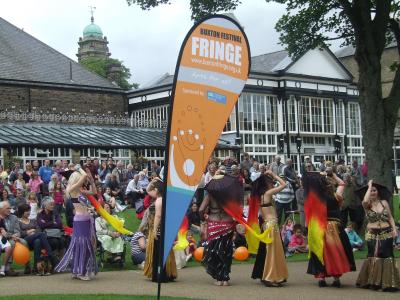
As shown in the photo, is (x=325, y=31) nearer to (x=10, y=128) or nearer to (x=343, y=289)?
(x=343, y=289)

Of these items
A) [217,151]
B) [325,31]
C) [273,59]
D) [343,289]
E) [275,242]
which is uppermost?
[273,59]

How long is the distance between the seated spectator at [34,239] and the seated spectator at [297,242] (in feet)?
18.9

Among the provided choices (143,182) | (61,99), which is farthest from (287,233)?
(61,99)

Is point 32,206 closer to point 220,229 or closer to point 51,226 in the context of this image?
point 51,226

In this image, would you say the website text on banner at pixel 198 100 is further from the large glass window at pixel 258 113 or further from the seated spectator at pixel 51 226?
the large glass window at pixel 258 113

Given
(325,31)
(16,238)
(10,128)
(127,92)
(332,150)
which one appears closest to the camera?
(16,238)

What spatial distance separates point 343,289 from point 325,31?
1034 centimetres

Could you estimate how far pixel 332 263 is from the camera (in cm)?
1014

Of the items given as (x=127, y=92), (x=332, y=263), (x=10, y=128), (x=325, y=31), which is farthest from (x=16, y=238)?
(x=127, y=92)

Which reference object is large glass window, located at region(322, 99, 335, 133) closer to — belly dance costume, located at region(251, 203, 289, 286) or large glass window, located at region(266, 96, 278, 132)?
large glass window, located at region(266, 96, 278, 132)

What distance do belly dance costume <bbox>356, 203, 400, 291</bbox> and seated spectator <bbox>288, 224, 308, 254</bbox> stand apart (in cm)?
444

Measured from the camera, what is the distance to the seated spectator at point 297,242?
577 inches

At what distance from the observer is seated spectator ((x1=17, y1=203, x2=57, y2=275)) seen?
1166 cm

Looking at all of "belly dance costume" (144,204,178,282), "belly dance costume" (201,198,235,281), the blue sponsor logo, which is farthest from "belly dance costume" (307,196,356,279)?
the blue sponsor logo
